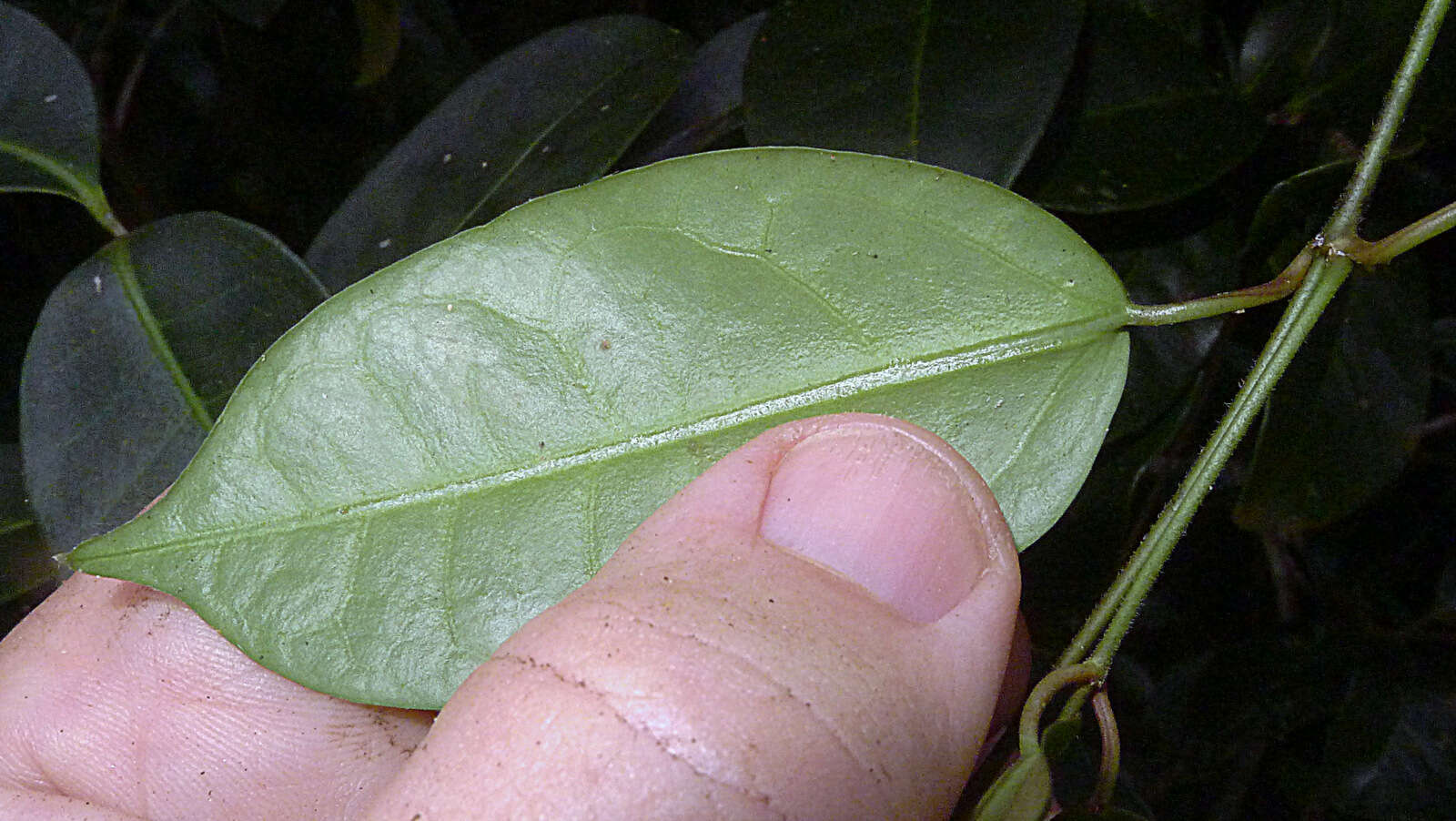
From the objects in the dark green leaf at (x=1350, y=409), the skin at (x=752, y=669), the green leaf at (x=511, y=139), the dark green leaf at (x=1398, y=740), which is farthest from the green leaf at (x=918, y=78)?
the dark green leaf at (x=1398, y=740)

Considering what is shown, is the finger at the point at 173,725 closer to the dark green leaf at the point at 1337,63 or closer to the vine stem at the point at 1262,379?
the vine stem at the point at 1262,379

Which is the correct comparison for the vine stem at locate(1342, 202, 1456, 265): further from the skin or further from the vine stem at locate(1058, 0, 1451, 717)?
the skin

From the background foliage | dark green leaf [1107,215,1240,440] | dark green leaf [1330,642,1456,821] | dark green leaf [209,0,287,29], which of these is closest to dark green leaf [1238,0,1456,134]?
the background foliage

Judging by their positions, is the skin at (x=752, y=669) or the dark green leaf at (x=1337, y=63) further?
the dark green leaf at (x=1337, y=63)

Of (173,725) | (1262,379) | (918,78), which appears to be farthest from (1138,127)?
(173,725)

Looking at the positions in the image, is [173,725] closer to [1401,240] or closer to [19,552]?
[19,552]

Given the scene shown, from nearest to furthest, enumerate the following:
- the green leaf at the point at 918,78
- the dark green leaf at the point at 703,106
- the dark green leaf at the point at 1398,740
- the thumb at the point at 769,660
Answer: the thumb at the point at 769,660
the green leaf at the point at 918,78
the dark green leaf at the point at 703,106
the dark green leaf at the point at 1398,740

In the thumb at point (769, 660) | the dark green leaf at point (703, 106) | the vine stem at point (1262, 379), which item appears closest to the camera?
the thumb at point (769, 660)
